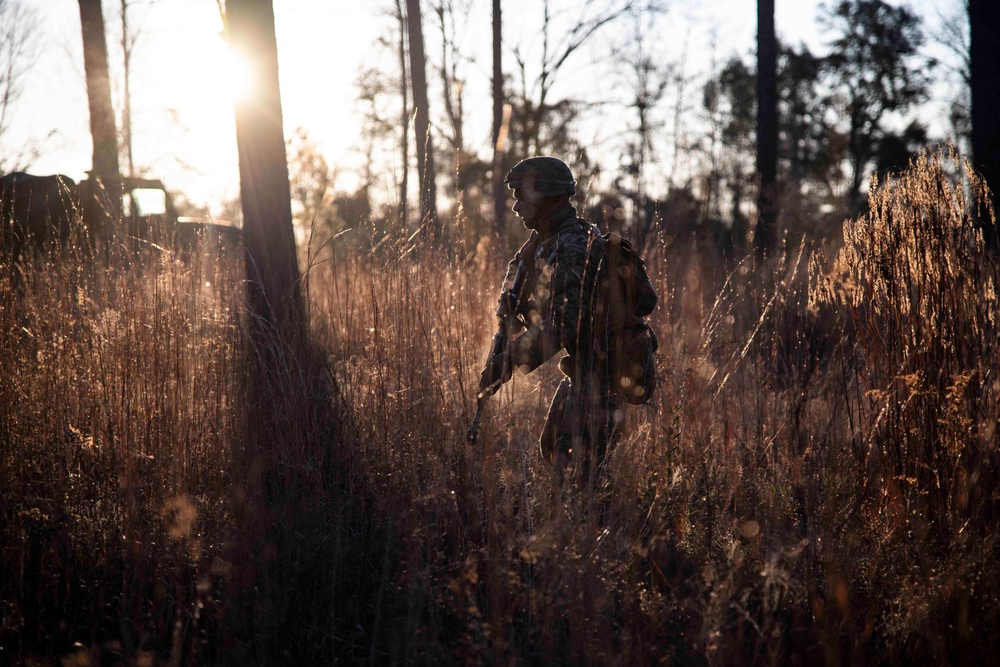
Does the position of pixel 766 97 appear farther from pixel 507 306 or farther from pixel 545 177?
pixel 507 306

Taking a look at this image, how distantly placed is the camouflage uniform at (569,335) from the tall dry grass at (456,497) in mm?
160

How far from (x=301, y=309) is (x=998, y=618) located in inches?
115

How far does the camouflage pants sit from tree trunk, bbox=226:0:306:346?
1878 millimetres

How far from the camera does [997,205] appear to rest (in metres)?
6.26

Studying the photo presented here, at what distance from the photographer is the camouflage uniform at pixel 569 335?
2965 millimetres

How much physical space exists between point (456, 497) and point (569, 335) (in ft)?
2.37

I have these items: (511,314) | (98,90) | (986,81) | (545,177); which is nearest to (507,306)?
(511,314)

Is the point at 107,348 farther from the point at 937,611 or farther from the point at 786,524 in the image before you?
the point at 937,611

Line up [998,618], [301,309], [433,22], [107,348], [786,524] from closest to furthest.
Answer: [998,618]
[786,524]
[107,348]
[301,309]
[433,22]

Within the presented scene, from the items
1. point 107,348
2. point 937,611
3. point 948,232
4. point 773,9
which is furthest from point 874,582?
point 773,9

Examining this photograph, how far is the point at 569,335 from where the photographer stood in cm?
296

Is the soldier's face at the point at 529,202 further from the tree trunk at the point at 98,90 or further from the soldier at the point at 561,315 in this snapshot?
the tree trunk at the point at 98,90

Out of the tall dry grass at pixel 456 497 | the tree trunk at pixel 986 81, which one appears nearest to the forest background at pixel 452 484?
the tall dry grass at pixel 456 497

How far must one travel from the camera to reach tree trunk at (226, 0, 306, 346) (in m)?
4.38
